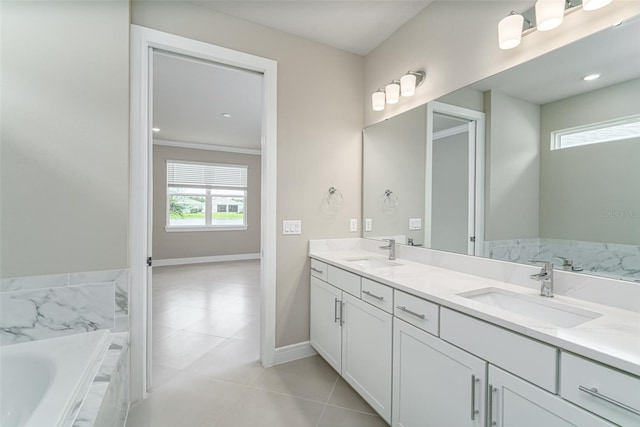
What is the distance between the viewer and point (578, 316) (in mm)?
1083

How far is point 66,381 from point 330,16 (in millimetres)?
2681

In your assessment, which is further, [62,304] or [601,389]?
[62,304]

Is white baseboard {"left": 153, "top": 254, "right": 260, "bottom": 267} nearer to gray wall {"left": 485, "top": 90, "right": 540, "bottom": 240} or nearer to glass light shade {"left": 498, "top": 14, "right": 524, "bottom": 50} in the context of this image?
gray wall {"left": 485, "top": 90, "right": 540, "bottom": 240}

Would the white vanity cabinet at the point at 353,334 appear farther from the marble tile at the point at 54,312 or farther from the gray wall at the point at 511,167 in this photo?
the marble tile at the point at 54,312

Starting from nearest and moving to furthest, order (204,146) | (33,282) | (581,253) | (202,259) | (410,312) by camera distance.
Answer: (581,253) → (410,312) → (33,282) → (204,146) → (202,259)

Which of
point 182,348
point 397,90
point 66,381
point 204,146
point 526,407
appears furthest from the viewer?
point 204,146

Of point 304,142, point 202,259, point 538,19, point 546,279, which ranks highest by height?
point 538,19

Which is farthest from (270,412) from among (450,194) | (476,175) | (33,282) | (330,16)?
(330,16)

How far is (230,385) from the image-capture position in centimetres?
200

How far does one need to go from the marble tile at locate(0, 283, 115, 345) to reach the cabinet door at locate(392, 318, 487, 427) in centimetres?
168

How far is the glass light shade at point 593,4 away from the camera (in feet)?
3.74

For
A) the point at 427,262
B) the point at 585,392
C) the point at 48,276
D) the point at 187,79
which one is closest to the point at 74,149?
the point at 48,276

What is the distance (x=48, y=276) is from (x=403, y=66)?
276 cm

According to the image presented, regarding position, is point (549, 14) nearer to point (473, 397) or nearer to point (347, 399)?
point (473, 397)
